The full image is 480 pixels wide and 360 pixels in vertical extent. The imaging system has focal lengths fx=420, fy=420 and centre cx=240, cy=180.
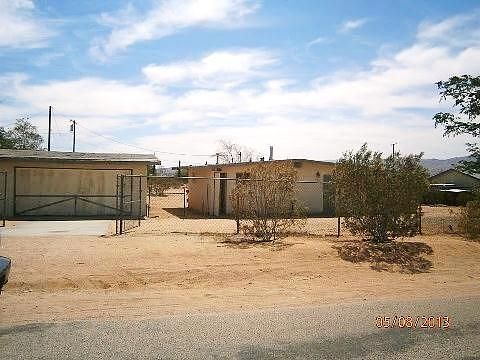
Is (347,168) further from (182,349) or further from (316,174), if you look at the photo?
(316,174)

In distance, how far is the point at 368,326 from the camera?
5383 millimetres

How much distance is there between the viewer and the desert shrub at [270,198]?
12.9 meters

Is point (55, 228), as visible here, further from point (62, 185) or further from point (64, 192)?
point (62, 185)

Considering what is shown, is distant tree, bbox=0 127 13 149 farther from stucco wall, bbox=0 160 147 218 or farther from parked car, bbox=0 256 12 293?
parked car, bbox=0 256 12 293

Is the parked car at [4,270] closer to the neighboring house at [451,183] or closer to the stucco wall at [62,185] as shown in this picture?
the stucco wall at [62,185]

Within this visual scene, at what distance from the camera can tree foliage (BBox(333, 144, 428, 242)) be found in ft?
38.2

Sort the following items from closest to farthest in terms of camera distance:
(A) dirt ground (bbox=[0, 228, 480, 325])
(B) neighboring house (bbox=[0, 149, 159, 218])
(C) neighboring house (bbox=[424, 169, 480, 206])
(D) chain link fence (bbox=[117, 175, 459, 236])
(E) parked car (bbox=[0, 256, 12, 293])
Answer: (E) parked car (bbox=[0, 256, 12, 293])
(A) dirt ground (bbox=[0, 228, 480, 325])
(D) chain link fence (bbox=[117, 175, 459, 236])
(B) neighboring house (bbox=[0, 149, 159, 218])
(C) neighboring house (bbox=[424, 169, 480, 206])

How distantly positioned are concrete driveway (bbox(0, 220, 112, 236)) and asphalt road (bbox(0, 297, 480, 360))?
9147 millimetres

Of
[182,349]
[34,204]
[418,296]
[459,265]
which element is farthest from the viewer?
[34,204]

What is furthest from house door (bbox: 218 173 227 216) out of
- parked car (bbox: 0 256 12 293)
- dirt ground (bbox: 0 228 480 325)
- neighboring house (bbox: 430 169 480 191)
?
neighboring house (bbox: 430 169 480 191)

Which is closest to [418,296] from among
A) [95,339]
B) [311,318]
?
[311,318]

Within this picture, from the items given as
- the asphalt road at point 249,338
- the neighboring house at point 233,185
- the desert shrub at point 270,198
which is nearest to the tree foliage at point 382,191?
the desert shrub at point 270,198

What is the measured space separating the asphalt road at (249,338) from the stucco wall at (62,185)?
1567 centimetres

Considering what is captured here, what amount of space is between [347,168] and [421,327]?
6.91 metres
